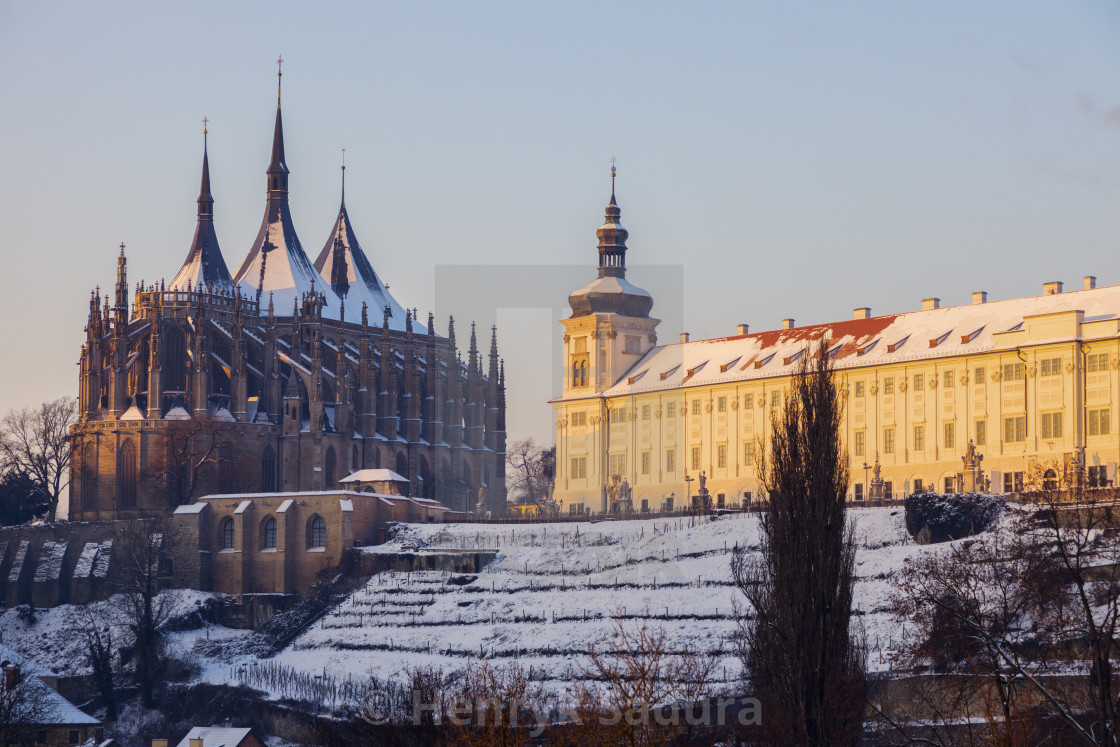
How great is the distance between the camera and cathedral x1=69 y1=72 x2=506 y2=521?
96500mm

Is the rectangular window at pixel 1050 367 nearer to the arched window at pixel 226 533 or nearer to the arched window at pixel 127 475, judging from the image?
the arched window at pixel 226 533

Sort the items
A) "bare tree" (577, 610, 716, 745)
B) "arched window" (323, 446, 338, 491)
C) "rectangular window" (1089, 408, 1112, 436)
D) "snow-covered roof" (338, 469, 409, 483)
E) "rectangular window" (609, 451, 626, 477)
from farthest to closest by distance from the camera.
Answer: "rectangular window" (609, 451, 626, 477) → "arched window" (323, 446, 338, 491) → "snow-covered roof" (338, 469, 409, 483) → "rectangular window" (1089, 408, 1112, 436) → "bare tree" (577, 610, 716, 745)

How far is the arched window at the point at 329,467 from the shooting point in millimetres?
100375

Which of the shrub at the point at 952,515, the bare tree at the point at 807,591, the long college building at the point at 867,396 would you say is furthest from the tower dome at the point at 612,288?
the bare tree at the point at 807,591

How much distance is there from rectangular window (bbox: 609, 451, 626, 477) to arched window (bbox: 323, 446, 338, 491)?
13499 millimetres

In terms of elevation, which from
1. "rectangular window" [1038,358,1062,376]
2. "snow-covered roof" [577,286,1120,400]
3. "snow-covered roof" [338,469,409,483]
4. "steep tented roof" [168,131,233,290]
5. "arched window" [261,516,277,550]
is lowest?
"arched window" [261,516,277,550]

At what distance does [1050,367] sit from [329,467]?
3505 cm

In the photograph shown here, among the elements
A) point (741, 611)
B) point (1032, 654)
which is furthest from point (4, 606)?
point (1032, 654)

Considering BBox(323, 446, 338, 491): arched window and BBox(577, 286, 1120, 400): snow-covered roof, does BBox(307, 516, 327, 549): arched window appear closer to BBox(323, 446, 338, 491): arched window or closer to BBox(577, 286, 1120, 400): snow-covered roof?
BBox(323, 446, 338, 491): arched window

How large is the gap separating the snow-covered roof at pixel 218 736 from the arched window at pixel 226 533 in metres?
21.4

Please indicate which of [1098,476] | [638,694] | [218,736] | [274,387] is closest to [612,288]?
[274,387]

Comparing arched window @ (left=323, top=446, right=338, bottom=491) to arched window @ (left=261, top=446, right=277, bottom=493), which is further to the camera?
arched window @ (left=323, top=446, right=338, bottom=491)

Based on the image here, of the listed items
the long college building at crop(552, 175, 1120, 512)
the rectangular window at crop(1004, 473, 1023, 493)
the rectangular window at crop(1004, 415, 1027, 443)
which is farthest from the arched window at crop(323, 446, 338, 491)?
the rectangular window at crop(1004, 473, 1023, 493)

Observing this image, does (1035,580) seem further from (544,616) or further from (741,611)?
(544,616)
